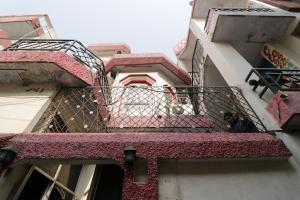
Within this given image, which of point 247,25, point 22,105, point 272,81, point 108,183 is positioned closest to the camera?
point 272,81

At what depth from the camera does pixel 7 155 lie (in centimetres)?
304

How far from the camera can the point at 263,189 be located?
303 centimetres

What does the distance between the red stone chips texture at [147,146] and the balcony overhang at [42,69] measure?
2.06 m

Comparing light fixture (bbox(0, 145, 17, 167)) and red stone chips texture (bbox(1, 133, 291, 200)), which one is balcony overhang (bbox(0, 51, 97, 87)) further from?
light fixture (bbox(0, 145, 17, 167))

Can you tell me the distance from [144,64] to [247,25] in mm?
4646

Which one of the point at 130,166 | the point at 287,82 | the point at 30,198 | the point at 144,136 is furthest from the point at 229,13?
the point at 30,198

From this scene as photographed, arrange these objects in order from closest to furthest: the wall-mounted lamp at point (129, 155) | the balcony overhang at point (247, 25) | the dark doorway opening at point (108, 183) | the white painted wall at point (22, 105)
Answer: the wall-mounted lamp at point (129, 155) < the white painted wall at point (22, 105) < the dark doorway opening at point (108, 183) < the balcony overhang at point (247, 25)

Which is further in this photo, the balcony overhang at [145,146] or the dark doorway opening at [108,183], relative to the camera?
the dark doorway opening at [108,183]

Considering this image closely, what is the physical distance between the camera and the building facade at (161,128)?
3100 millimetres

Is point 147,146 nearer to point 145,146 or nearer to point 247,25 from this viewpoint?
point 145,146

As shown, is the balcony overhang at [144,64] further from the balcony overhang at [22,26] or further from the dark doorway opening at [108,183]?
the balcony overhang at [22,26]

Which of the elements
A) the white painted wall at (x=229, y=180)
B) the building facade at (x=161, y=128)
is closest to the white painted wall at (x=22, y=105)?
the building facade at (x=161, y=128)

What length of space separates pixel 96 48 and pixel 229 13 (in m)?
13.3

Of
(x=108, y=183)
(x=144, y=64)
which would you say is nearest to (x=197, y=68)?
(x=144, y=64)
